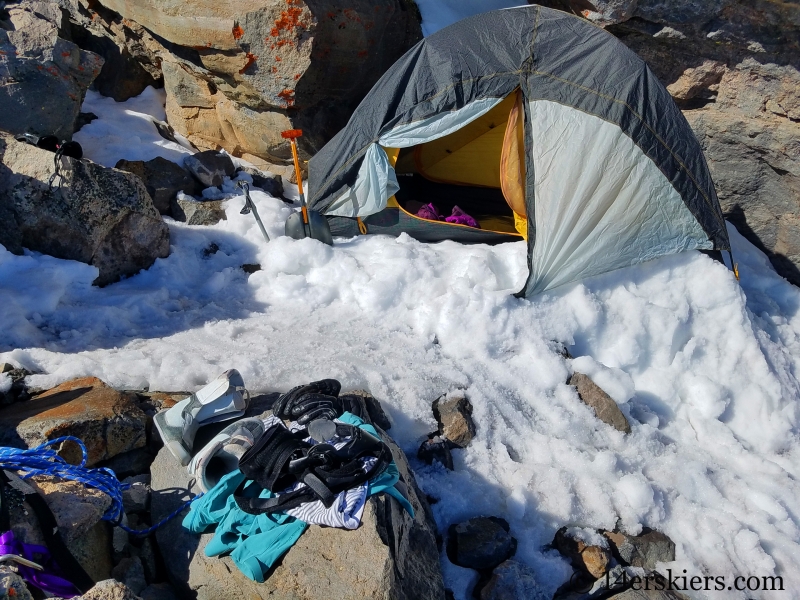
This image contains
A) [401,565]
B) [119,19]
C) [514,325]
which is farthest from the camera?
[119,19]

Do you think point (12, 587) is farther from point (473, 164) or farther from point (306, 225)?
point (473, 164)

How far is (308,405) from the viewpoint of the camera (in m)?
3.37

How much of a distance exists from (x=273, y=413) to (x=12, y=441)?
49.5 inches

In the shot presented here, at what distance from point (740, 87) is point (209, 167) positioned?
205 inches

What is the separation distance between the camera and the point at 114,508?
2.99 metres

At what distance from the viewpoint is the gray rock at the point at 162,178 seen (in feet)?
20.4

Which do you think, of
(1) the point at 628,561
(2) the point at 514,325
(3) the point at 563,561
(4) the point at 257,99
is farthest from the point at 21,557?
(4) the point at 257,99

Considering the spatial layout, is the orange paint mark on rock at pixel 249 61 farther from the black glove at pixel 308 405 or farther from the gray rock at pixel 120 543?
the gray rock at pixel 120 543

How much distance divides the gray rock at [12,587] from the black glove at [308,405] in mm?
1376

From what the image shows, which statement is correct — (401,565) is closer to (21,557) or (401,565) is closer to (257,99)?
(21,557)

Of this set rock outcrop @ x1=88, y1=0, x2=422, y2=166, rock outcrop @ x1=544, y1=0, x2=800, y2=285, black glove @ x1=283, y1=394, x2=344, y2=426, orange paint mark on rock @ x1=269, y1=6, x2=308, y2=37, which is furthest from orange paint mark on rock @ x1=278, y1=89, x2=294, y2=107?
black glove @ x1=283, y1=394, x2=344, y2=426

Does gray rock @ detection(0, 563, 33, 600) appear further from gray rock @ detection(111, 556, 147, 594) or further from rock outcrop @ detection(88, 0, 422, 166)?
rock outcrop @ detection(88, 0, 422, 166)

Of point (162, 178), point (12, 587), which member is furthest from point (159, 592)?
point (162, 178)

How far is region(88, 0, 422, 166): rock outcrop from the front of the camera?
655 centimetres
